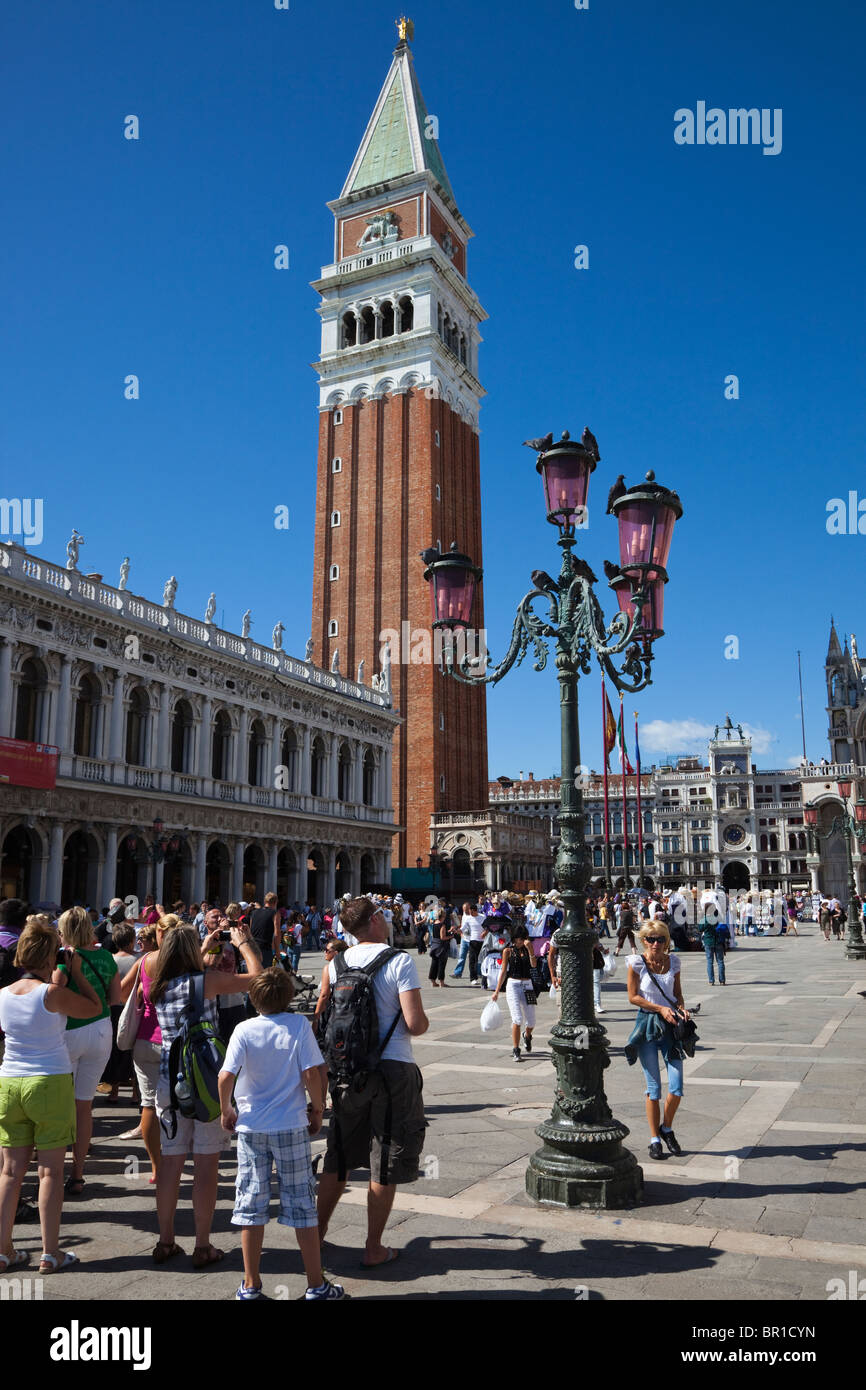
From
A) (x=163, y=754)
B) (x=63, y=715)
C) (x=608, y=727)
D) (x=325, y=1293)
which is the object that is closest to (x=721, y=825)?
(x=608, y=727)

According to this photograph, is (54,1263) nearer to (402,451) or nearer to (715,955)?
(715,955)

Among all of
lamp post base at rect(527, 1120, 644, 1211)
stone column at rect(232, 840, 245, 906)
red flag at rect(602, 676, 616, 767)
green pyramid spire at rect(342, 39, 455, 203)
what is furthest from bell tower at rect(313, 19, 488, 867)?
lamp post base at rect(527, 1120, 644, 1211)

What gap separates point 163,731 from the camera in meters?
34.4

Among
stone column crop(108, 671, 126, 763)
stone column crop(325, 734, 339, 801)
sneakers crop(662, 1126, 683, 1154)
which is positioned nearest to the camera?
sneakers crop(662, 1126, 683, 1154)

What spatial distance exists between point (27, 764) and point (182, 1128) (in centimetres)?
2433

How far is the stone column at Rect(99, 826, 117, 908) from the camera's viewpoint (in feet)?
101

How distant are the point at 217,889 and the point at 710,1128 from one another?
106 ft

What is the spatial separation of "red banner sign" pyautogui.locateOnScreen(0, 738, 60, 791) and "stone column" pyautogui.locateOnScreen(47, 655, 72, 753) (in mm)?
1082

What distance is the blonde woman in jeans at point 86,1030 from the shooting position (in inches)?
247

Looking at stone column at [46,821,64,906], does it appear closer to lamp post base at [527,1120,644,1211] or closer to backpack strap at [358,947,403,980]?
lamp post base at [527,1120,644,1211]

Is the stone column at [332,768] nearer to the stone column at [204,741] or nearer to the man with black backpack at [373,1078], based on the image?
the stone column at [204,741]

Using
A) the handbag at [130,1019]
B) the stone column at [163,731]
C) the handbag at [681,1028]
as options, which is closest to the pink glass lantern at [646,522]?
the handbag at [681,1028]

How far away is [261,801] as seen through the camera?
40.3 meters
